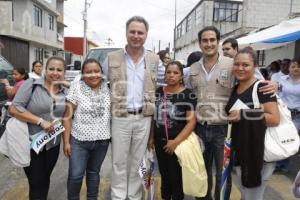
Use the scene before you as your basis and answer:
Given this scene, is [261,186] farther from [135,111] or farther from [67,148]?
[67,148]

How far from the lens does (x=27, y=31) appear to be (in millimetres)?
24484

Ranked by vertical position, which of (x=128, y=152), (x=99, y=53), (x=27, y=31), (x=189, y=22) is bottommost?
(x=128, y=152)

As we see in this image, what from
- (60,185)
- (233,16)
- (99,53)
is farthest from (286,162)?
(233,16)

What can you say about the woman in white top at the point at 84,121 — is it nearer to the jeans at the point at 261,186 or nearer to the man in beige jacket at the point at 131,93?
the man in beige jacket at the point at 131,93

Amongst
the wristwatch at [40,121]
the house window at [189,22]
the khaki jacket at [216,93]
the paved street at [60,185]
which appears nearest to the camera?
the wristwatch at [40,121]

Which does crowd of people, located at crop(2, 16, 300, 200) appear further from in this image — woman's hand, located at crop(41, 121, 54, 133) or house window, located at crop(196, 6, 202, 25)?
house window, located at crop(196, 6, 202, 25)

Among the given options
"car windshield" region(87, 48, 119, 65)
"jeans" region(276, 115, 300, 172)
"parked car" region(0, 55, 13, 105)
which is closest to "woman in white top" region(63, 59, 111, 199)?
"jeans" region(276, 115, 300, 172)

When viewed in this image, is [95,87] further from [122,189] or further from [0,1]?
[0,1]

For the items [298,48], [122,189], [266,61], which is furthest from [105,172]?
[266,61]

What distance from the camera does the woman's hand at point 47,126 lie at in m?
3.00

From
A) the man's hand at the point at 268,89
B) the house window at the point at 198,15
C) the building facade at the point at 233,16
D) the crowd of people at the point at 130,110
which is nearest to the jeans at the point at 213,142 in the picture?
the crowd of people at the point at 130,110

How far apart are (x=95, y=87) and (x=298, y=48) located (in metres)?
8.52

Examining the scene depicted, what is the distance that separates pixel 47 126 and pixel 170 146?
1.21m

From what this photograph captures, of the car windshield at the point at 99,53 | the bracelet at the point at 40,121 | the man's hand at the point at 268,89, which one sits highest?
the car windshield at the point at 99,53
